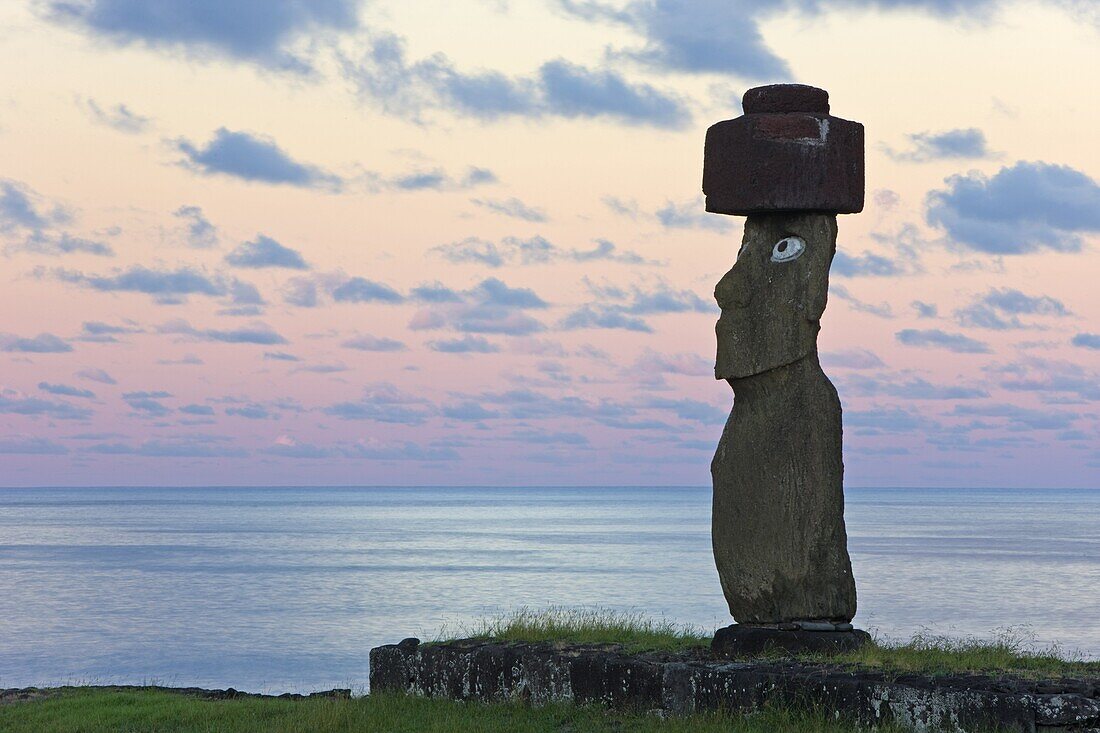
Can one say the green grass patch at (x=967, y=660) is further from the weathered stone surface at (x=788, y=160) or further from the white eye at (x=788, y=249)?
the weathered stone surface at (x=788, y=160)

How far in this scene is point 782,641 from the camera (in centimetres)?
1354

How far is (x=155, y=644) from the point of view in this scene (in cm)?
3631

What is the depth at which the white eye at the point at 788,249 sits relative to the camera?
548 inches

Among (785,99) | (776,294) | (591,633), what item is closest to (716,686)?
(591,633)

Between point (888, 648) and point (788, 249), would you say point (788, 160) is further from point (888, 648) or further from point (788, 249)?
point (888, 648)

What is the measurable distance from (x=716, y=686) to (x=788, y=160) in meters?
5.21

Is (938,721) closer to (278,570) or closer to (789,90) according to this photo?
(789,90)

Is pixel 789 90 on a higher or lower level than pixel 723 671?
higher

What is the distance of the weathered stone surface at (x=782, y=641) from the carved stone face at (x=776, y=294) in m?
2.60

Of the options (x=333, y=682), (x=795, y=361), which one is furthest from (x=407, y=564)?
(x=795, y=361)

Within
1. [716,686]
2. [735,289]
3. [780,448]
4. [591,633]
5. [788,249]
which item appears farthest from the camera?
[591,633]

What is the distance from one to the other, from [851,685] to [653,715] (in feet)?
6.90

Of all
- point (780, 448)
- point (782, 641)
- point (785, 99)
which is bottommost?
point (782, 641)

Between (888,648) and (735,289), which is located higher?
(735,289)
